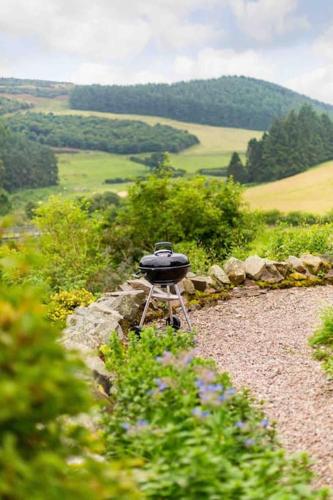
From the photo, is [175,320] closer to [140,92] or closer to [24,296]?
[24,296]

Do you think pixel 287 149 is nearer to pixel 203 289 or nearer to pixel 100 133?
pixel 100 133

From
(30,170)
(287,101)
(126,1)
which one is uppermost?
(126,1)

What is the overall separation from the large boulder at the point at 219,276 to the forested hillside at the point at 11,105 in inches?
3127

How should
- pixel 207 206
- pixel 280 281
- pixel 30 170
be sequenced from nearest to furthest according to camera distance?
pixel 280 281
pixel 207 206
pixel 30 170

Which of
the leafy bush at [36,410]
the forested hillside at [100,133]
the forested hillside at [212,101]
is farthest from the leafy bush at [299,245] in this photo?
the forested hillside at [212,101]

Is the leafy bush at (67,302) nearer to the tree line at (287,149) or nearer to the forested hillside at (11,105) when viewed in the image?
the tree line at (287,149)

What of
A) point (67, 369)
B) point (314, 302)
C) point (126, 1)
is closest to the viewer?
point (67, 369)

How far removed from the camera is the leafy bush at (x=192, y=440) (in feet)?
8.72

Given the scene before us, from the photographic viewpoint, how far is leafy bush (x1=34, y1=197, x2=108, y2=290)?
13820 mm

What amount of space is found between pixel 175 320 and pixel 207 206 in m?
7.28

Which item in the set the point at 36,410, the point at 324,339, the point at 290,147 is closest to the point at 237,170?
the point at 290,147

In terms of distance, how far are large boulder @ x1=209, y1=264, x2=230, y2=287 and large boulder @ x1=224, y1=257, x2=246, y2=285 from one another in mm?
92

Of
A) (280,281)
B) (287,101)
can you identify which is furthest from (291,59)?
(287,101)

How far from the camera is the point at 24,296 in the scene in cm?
212
